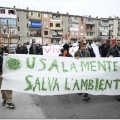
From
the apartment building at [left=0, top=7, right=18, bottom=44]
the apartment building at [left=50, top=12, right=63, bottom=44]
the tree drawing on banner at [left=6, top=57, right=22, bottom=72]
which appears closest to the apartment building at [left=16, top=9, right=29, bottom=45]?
the apartment building at [left=0, top=7, right=18, bottom=44]

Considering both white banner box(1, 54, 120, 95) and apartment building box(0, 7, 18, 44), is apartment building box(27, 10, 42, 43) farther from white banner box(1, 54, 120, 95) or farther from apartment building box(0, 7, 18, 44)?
white banner box(1, 54, 120, 95)

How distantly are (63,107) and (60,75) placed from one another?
0.80 meters

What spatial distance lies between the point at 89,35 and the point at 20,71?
8047 cm

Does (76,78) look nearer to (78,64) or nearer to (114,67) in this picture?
(78,64)

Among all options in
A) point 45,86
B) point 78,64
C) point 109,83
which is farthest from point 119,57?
point 45,86

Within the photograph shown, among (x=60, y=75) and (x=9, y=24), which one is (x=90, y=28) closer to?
(x=9, y=24)

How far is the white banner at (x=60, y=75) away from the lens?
183 inches

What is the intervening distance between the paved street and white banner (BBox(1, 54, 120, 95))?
0.33 metres

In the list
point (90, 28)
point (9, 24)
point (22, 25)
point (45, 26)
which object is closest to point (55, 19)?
point (45, 26)

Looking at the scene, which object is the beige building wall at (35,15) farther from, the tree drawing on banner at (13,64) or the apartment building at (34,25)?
the tree drawing on banner at (13,64)

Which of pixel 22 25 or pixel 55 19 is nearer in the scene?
pixel 22 25

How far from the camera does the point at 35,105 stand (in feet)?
15.6

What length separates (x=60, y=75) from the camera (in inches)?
189

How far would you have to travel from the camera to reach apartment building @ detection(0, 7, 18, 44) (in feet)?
199
